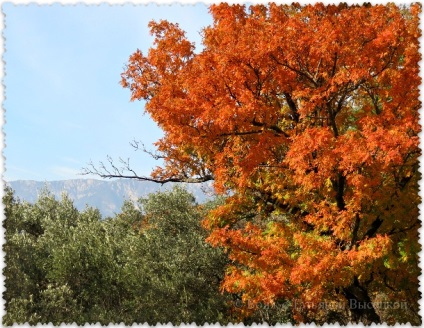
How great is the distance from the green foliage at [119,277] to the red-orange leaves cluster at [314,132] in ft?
15.2

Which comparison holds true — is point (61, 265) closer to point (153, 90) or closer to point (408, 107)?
point (153, 90)

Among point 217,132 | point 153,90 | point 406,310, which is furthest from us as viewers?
point 153,90

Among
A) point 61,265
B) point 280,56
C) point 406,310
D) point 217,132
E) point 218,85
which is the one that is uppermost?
point 280,56

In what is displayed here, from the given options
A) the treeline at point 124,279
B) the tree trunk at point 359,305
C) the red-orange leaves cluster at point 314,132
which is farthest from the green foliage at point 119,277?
the tree trunk at point 359,305

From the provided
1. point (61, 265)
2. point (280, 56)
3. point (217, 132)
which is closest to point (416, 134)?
point (280, 56)

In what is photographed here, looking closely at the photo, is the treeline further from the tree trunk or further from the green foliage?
the tree trunk

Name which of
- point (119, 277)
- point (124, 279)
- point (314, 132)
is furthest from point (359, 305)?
point (119, 277)

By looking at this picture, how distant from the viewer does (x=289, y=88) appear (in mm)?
13852

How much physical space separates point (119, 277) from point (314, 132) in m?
11.8

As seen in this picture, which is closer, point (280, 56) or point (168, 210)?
point (280, 56)

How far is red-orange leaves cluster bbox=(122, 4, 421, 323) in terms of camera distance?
1227 centimetres

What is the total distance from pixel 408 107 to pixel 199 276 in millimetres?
11898

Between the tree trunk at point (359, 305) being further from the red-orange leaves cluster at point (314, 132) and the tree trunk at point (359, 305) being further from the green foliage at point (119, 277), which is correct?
the green foliage at point (119, 277)

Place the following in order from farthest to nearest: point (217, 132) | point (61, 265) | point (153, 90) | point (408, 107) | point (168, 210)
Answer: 1. point (168, 210)
2. point (61, 265)
3. point (153, 90)
4. point (217, 132)
5. point (408, 107)
